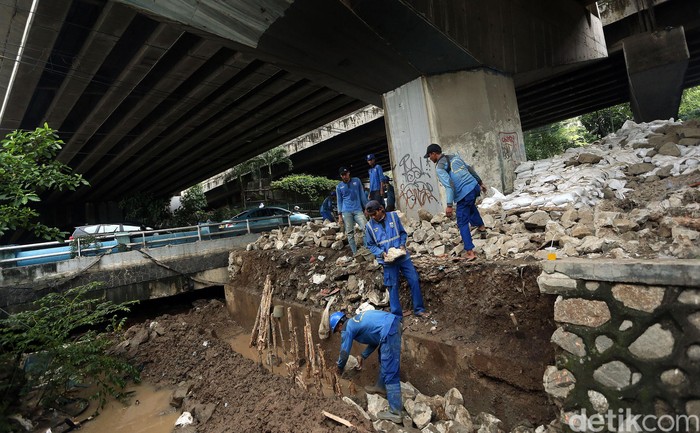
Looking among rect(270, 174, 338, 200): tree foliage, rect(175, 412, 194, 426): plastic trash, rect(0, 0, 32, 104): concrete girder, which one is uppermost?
rect(0, 0, 32, 104): concrete girder

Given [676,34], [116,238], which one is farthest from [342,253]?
[676,34]

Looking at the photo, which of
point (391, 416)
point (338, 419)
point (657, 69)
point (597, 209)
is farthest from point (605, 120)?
point (338, 419)

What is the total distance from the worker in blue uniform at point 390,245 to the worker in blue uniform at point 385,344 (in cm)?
54

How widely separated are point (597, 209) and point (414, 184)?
11.0 ft

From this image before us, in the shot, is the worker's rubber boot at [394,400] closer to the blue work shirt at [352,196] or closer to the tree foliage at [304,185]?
the blue work shirt at [352,196]

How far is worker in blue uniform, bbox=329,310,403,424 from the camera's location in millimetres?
3584

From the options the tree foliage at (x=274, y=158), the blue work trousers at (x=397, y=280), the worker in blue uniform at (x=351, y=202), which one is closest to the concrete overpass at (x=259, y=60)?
the worker in blue uniform at (x=351, y=202)

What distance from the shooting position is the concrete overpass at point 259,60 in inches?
240

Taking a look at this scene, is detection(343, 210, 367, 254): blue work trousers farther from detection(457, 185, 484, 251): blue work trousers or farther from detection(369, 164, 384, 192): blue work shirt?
detection(457, 185, 484, 251): blue work trousers

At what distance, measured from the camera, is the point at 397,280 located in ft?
14.1

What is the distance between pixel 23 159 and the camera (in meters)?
3.89

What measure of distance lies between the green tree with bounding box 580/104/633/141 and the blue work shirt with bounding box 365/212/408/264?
21.6m

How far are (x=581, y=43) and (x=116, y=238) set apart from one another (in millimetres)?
13094

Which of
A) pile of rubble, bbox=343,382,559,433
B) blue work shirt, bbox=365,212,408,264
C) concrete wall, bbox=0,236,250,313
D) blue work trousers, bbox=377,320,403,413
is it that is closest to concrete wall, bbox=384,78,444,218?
blue work shirt, bbox=365,212,408,264
